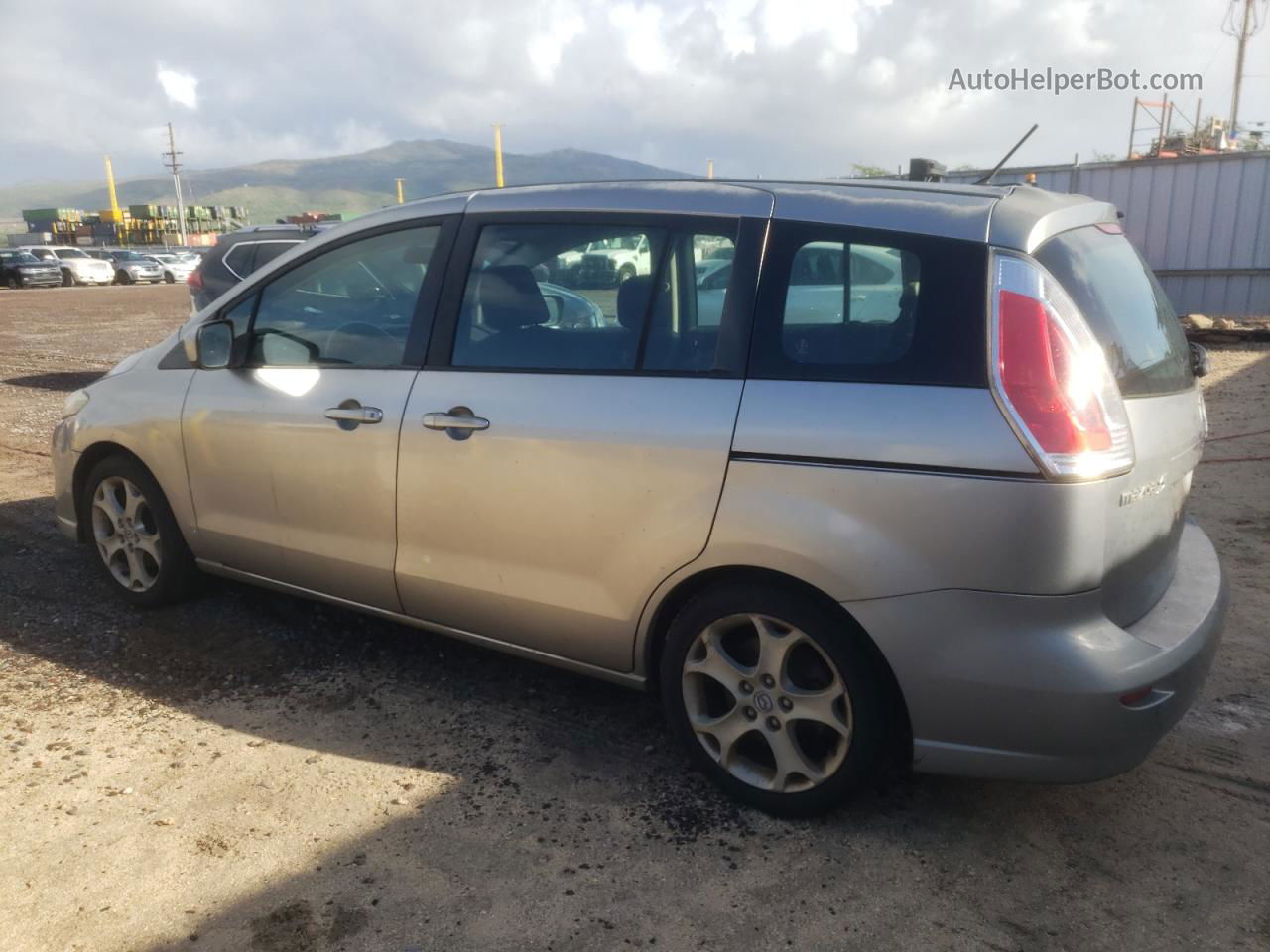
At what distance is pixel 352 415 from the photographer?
354 cm

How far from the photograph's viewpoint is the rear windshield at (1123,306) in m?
2.67

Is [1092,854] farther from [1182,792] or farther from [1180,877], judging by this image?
[1182,792]

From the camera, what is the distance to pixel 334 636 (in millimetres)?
4328

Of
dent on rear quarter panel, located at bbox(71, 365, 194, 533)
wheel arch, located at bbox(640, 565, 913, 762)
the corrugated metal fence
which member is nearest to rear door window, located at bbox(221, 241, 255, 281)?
dent on rear quarter panel, located at bbox(71, 365, 194, 533)

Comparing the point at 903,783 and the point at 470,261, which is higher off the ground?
the point at 470,261

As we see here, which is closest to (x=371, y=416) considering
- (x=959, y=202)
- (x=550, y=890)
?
(x=550, y=890)

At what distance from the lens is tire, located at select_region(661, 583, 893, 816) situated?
2740mm

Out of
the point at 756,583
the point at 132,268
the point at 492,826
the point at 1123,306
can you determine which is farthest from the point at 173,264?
the point at 1123,306

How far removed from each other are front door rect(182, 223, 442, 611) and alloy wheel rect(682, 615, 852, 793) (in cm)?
121

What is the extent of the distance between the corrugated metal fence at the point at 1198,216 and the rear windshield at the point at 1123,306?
44.6 feet

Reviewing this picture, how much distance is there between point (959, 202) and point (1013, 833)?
5.72ft

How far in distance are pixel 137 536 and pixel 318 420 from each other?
1374 mm

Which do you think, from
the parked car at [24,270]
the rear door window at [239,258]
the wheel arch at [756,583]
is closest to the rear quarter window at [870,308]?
the wheel arch at [756,583]

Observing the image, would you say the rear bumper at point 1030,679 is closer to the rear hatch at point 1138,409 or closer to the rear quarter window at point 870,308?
the rear hatch at point 1138,409
